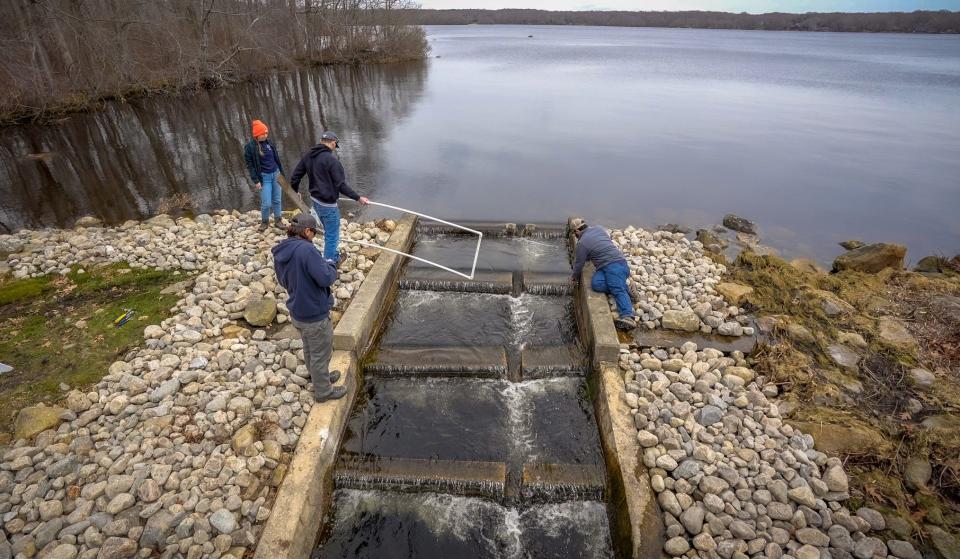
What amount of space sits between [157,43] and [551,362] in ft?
97.0

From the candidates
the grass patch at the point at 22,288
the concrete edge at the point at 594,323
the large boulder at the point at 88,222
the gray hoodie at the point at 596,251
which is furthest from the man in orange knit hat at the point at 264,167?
the concrete edge at the point at 594,323

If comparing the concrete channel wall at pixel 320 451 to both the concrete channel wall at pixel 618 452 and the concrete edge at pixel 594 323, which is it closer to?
the concrete channel wall at pixel 618 452

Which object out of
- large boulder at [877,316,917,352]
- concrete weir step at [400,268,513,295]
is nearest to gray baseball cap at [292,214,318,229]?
concrete weir step at [400,268,513,295]

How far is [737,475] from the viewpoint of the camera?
486 cm

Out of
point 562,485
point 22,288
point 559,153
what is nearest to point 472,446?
point 562,485

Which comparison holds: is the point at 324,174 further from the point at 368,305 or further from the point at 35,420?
the point at 35,420

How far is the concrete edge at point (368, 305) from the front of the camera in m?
6.28

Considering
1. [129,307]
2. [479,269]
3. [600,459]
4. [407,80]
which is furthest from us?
[407,80]

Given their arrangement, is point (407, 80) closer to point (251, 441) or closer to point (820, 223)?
point (820, 223)

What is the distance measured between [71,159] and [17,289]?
12205 mm

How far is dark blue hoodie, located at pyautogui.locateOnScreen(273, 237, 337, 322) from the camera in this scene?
4.64 metres

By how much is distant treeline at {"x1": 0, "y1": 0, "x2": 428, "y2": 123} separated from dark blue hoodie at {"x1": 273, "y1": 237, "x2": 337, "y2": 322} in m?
22.2

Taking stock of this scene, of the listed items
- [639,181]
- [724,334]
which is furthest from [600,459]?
[639,181]

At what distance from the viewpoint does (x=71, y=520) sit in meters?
4.25
